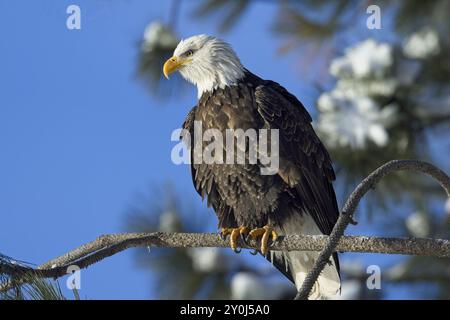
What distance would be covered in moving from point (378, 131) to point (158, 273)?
7.54 ft

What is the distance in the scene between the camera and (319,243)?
3.72 metres

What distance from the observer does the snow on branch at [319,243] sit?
339 cm

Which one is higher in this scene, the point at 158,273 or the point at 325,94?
the point at 325,94

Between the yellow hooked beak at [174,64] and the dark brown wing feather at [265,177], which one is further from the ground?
the yellow hooked beak at [174,64]

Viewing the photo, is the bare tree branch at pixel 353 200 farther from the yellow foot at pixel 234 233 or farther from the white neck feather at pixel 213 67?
the white neck feather at pixel 213 67

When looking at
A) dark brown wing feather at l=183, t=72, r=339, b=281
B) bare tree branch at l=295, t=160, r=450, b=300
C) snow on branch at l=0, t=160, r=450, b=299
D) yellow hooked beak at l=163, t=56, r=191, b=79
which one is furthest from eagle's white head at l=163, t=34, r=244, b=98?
bare tree branch at l=295, t=160, r=450, b=300

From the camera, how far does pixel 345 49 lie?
9133 millimetres

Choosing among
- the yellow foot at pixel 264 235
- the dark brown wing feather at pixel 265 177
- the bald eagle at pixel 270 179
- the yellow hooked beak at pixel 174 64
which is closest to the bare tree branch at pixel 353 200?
the yellow foot at pixel 264 235

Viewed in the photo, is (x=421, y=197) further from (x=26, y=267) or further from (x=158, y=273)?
(x=26, y=267)

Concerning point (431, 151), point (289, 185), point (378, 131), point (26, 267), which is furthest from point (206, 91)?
point (431, 151)

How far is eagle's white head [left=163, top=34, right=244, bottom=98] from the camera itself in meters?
5.43

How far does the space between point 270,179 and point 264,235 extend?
0.38 metres

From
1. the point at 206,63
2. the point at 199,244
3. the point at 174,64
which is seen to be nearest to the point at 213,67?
the point at 206,63
